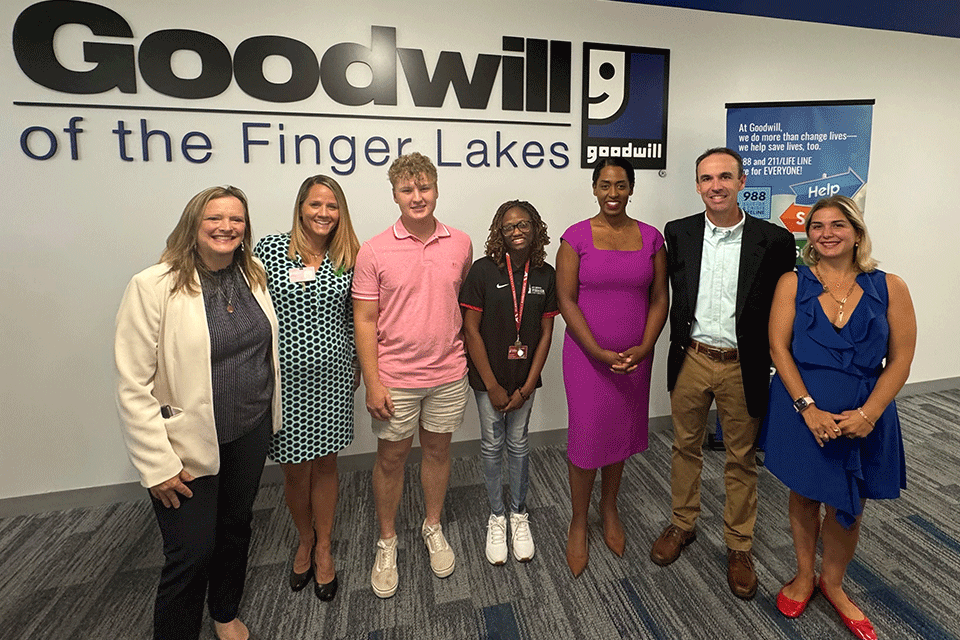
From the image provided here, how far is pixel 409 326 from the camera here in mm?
2068

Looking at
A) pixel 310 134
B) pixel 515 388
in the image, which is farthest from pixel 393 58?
pixel 515 388

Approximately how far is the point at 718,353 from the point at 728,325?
12 cm

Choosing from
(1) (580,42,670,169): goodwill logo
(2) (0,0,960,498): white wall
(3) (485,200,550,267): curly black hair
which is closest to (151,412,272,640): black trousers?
(3) (485,200,550,267): curly black hair

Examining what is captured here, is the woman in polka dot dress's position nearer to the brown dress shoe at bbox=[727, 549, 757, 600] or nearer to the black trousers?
the black trousers

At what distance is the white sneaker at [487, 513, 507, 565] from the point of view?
7.80 feet

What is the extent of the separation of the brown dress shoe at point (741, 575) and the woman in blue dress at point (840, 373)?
31cm

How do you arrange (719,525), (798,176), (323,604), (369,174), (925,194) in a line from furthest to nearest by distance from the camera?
Answer: (925,194), (798,176), (369,174), (719,525), (323,604)

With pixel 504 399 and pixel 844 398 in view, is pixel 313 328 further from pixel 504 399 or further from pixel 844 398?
pixel 844 398

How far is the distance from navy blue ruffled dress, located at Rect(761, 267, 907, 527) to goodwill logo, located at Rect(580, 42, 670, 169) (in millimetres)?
1781

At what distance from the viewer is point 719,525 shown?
266 centimetres

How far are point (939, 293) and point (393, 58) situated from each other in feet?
15.7

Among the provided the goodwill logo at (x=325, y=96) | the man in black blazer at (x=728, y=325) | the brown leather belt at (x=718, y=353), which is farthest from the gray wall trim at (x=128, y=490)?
the goodwill logo at (x=325, y=96)

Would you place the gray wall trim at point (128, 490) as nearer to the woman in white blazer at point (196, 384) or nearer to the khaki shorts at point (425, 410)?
the khaki shorts at point (425, 410)

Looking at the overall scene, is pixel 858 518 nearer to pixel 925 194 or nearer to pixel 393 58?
pixel 393 58
